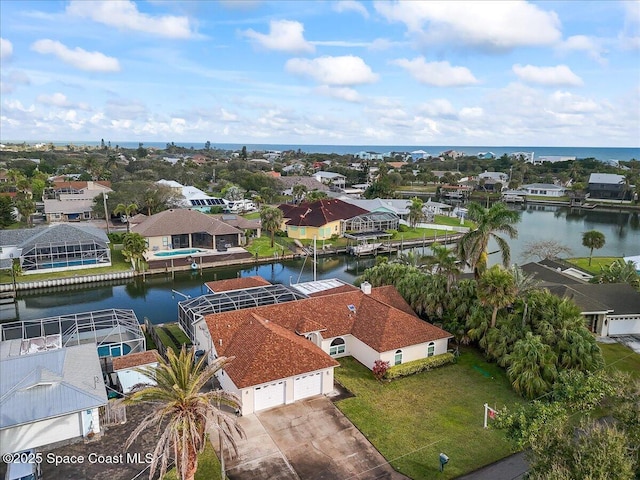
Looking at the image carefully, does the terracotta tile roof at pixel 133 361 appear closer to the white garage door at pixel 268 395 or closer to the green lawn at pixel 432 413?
the white garage door at pixel 268 395

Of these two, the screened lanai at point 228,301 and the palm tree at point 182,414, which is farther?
the screened lanai at point 228,301

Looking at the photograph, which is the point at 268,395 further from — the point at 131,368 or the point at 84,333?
the point at 84,333

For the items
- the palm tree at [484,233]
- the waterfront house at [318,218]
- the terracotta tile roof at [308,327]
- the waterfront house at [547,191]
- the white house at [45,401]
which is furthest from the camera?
the waterfront house at [547,191]

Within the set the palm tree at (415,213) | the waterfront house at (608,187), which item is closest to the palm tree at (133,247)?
the palm tree at (415,213)

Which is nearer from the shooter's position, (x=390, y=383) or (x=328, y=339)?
(x=390, y=383)

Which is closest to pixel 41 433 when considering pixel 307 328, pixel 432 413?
pixel 307 328

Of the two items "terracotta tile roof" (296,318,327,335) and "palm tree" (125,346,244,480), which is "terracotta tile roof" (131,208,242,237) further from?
"palm tree" (125,346,244,480)

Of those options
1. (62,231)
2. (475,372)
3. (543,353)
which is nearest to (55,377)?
(475,372)

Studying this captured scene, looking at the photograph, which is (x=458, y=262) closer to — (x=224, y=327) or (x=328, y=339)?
(x=328, y=339)
